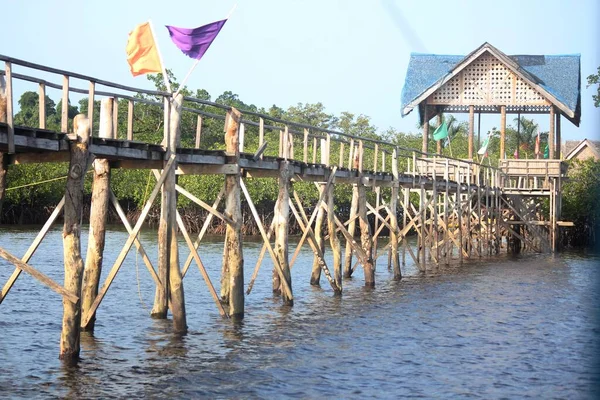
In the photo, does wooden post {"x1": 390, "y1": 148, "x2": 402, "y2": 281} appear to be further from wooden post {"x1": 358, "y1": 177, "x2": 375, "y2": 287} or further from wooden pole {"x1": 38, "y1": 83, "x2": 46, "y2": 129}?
wooden pole {"x1": 38, "y1": 83, "x2": 46, "y2": 129}

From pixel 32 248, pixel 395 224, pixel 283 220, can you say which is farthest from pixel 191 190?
pixel 32 248

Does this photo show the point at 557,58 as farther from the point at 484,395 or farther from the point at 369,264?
the point at 484,395

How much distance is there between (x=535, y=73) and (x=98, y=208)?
31.4 m

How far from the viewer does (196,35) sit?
18125 millimetres

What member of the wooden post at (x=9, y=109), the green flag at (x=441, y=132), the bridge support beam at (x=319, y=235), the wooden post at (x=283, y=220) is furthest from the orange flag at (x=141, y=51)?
the green flag at (x=441, y=132)

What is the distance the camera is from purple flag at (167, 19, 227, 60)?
18.1m

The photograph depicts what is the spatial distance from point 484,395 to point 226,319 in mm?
6720

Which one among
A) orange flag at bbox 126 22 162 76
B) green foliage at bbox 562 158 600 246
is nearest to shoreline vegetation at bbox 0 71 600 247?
green foliage at bbox 562 158 600 246

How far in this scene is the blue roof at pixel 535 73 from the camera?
42688 mm

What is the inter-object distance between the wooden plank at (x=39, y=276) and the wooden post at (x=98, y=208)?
2.15 m

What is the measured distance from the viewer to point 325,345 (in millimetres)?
18375

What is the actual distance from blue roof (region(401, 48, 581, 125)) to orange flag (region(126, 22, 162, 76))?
25960mm

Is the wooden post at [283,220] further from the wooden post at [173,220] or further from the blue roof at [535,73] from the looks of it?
the blue roof at [535,73]

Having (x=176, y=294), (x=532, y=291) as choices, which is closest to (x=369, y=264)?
(x=532, y=291)
